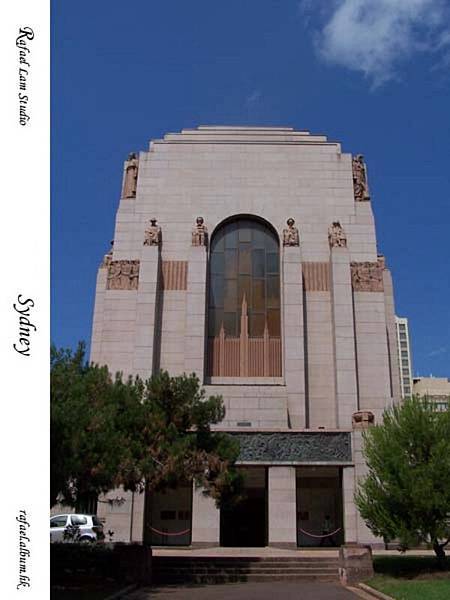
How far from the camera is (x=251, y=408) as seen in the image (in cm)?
3122

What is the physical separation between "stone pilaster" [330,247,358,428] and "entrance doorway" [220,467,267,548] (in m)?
5.26

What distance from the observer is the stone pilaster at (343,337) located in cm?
3125

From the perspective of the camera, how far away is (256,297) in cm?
3462

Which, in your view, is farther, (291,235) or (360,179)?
(360,179)

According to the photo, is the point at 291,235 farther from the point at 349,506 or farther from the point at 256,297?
the point at 349,506

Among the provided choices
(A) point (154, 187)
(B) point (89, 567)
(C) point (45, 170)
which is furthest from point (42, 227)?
(A) point (154, 187)

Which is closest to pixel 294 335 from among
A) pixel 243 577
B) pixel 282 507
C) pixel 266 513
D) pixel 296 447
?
pixel 296 447

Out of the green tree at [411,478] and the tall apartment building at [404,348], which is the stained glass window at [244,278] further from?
the tall apartment building at [404,348]

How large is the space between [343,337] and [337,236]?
5.69m

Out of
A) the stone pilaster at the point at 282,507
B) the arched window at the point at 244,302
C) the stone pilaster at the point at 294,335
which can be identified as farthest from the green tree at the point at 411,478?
the arched window at the point at 244,302

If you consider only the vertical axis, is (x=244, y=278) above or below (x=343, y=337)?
above

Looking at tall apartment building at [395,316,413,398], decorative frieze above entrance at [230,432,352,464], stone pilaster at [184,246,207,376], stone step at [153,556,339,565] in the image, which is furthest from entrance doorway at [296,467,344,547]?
tall apartment building at [395,316,413,398]

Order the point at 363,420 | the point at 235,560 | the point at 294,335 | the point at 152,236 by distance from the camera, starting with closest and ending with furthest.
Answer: the point at 235,560 < the point at 363,420 < the point at 294,335 < the point at 152,236

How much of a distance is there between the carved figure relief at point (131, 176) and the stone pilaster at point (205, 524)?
18.2m
